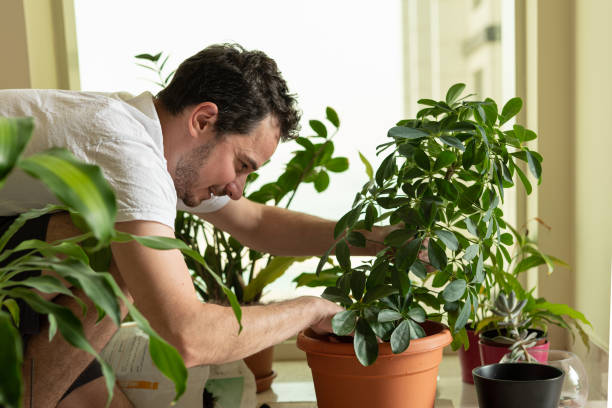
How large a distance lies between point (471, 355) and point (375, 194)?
0.65 m

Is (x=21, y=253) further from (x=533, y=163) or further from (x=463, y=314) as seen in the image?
(x=533, y=163)

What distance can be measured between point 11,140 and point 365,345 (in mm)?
702

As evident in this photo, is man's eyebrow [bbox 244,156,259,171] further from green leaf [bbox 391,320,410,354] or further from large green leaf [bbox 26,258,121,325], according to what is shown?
large green leaf [bbox 26,258,121,325]

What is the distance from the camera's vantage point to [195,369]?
4.58 feet

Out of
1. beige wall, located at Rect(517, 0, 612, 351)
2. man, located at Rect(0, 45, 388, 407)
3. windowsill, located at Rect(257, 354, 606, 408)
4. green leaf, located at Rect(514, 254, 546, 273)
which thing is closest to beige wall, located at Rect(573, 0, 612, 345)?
beige wall, located at Rect(517, 0, 612, 351)

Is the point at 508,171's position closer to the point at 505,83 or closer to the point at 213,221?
the point at 213,221

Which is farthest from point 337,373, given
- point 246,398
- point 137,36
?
point 137,36

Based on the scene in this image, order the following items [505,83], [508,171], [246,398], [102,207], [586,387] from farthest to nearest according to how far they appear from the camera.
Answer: [505,83], [246,398], [586,387], [508,171], [102,207]

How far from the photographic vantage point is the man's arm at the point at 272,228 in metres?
1.49

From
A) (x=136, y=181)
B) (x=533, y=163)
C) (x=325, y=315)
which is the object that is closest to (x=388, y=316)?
(x=325, y=315)

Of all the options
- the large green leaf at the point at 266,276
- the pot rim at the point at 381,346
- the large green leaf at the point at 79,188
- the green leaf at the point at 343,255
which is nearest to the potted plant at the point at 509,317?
the pot rim at the point at 381,346

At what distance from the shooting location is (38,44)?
6.00 ft

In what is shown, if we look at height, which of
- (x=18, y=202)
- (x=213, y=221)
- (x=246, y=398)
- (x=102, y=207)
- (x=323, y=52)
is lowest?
(x=246, y=398)

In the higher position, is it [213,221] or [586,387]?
[213,221]
